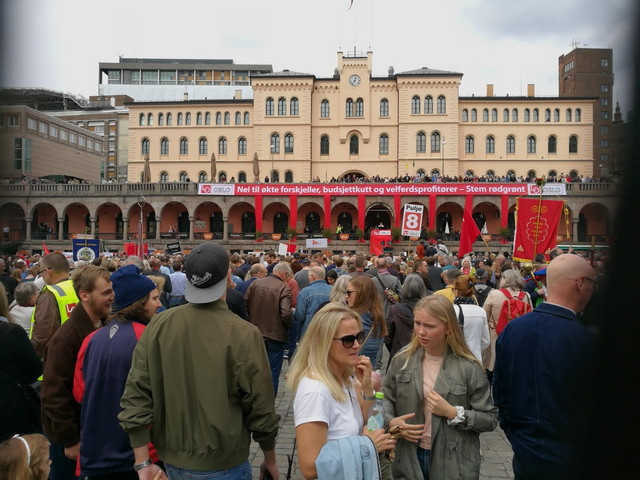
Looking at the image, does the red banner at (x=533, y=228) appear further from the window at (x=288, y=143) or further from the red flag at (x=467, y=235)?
the window at (x=288, y=143)

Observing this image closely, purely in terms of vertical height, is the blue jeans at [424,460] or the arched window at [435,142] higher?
the arched window at [435,142]

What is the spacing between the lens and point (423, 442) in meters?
3.79

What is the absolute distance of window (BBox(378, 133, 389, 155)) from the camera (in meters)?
57.6

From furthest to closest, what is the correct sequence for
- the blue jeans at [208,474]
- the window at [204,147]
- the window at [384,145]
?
the window at [204,147]
the window at [384,145]
the blue jeans at [208,474]

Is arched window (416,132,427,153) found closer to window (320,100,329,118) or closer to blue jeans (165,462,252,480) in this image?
window (320,100,329,118)

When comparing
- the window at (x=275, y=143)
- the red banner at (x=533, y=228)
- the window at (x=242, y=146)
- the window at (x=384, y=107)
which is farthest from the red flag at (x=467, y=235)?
the window at (x=242, y=146)

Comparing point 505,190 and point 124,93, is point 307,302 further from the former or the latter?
point 124,93

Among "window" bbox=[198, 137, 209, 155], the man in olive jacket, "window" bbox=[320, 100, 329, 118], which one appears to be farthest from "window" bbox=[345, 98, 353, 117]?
the man in olive jacket

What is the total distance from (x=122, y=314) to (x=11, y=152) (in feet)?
10.2

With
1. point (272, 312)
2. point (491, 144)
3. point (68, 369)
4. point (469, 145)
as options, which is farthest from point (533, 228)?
point (491, 144)

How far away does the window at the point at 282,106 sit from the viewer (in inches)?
2270

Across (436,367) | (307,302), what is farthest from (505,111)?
(436,367)

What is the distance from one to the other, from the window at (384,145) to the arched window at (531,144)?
14.5m

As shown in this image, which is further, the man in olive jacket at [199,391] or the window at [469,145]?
the window at [469,145]
